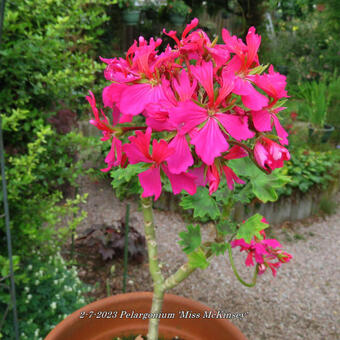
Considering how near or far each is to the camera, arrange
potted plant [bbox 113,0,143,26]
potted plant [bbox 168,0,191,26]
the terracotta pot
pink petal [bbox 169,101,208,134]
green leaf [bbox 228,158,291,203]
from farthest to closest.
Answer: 1. potted plant [bbox 113,0,143,26]
2. potted plant [bbox 168,0,191,26]
3. the terracotta pot
4. green leaf [bbox 228,158,291,203]
5. pink petal [bbox 169,101,208,134]

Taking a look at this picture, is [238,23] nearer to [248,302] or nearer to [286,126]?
[286,126]

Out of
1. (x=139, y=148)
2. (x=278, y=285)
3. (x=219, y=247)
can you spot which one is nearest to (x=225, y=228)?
(x=219, y=247)

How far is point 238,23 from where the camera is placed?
4.69 metres

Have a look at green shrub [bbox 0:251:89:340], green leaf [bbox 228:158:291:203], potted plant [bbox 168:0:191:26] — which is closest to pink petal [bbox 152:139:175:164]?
green leaf [bbox 228:158:291:203]

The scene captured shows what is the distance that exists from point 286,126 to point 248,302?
2424mm

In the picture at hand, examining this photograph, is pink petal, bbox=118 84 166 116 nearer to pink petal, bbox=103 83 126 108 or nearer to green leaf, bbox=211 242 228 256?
pink petal, bbox=103 83 126 108

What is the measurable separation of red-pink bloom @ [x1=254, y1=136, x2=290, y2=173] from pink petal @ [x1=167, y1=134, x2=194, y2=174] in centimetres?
12

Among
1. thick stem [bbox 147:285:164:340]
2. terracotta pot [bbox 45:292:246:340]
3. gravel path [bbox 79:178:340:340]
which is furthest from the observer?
gravel path [bbox 79:178:340:340]

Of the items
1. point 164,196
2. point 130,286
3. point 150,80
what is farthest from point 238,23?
point 150,80

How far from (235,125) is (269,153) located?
0.29 feet

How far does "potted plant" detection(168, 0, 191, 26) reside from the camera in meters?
4.03

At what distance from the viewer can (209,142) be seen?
0.55 metres

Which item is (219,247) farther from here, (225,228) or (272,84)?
(272,84)

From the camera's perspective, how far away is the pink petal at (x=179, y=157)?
1.85 ft
